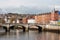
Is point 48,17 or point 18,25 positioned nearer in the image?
point 18,25

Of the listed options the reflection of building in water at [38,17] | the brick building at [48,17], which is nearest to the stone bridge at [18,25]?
the reflection of building in water at [38,17]

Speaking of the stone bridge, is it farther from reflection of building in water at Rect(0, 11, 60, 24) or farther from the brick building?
the brick building

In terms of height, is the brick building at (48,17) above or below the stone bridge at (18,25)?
above

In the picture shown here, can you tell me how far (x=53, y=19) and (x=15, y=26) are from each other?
178 centimetres

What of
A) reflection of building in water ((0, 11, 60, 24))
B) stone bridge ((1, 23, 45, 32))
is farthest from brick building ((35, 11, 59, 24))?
stone bridge ((1, 23, 45, 32))

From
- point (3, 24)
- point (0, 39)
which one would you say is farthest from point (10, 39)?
point (3, 24)

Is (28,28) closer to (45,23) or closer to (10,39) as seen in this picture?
(45,23)

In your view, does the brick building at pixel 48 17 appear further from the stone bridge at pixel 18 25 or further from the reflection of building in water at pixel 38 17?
the stone bridge at pixel 18 25

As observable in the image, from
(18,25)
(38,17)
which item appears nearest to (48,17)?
(38,17)

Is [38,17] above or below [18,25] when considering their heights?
above

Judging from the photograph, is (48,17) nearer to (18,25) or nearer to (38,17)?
(38,17)

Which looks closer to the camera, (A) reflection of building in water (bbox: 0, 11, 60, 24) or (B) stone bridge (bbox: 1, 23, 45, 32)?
(B) stone bridge (bbox: 1, 23, 45, 32)

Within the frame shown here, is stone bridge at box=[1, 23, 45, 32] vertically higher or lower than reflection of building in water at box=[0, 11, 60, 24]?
lower

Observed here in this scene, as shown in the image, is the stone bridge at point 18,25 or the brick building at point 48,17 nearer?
the stone bridge at point 18,25
